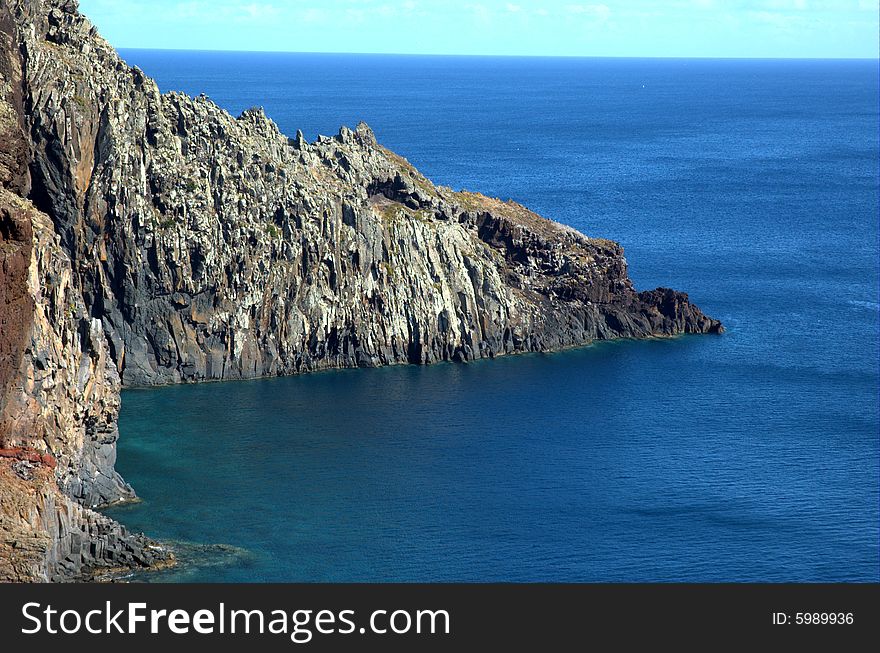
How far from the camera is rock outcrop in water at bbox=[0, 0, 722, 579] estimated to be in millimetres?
130750

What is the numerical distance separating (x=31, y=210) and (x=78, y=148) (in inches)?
1475

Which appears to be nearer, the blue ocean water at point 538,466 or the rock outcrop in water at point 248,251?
the blue ocean water at point 538,466

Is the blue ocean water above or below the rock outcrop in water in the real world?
below

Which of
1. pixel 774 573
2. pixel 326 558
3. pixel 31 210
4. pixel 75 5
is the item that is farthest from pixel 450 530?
pixel 75 5

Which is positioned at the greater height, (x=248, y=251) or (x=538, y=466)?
(x=248, y=251)

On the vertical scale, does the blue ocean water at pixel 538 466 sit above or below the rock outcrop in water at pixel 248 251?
below

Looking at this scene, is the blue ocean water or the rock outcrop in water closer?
the blue ocean water

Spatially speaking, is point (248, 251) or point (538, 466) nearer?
point (538, 466)

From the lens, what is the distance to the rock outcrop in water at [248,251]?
429 feet

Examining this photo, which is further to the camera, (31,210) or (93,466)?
(93,466)

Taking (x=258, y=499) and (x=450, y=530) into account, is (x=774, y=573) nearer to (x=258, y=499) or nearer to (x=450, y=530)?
(x=450, y=530)

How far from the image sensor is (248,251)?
Result: 144 meters

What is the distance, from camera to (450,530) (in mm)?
102375
